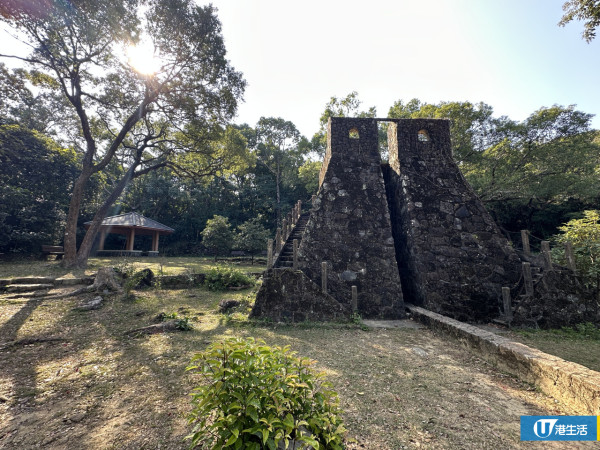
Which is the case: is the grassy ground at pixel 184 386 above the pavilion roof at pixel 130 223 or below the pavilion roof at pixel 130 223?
below

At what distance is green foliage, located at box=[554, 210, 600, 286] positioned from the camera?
6301 mm

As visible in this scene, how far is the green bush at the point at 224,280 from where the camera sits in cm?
979

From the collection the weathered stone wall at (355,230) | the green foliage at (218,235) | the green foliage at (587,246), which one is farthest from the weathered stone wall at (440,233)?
the green foliage at (218,235)

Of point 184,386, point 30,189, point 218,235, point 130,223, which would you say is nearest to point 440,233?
point 184,386

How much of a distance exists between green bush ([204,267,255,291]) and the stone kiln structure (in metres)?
2.47

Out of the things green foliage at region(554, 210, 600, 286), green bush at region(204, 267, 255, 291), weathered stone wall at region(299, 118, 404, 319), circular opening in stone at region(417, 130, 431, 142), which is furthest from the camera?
green bush at region(204, 267, 255, 291)

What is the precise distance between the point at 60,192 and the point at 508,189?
1161 inches

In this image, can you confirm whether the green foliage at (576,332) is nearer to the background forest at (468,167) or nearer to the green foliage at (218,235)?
the background forest at (468,167)

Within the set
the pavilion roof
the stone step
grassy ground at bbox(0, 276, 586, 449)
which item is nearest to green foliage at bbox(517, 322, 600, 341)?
grassy ground at bbox(0, 276, 586, 449)

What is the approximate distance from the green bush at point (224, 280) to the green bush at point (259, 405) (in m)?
8.55

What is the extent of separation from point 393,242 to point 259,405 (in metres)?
7.04

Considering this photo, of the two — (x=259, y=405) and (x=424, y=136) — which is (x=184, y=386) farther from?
(x=424, y=136)

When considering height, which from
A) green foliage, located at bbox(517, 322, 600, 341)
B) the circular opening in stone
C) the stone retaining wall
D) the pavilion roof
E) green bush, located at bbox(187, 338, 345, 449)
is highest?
the circular opening in stone

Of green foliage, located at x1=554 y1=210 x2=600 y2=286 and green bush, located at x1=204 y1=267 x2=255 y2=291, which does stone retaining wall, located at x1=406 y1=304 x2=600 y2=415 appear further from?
green bush, located at x1=204 y1=267 x2=255 y2=291
